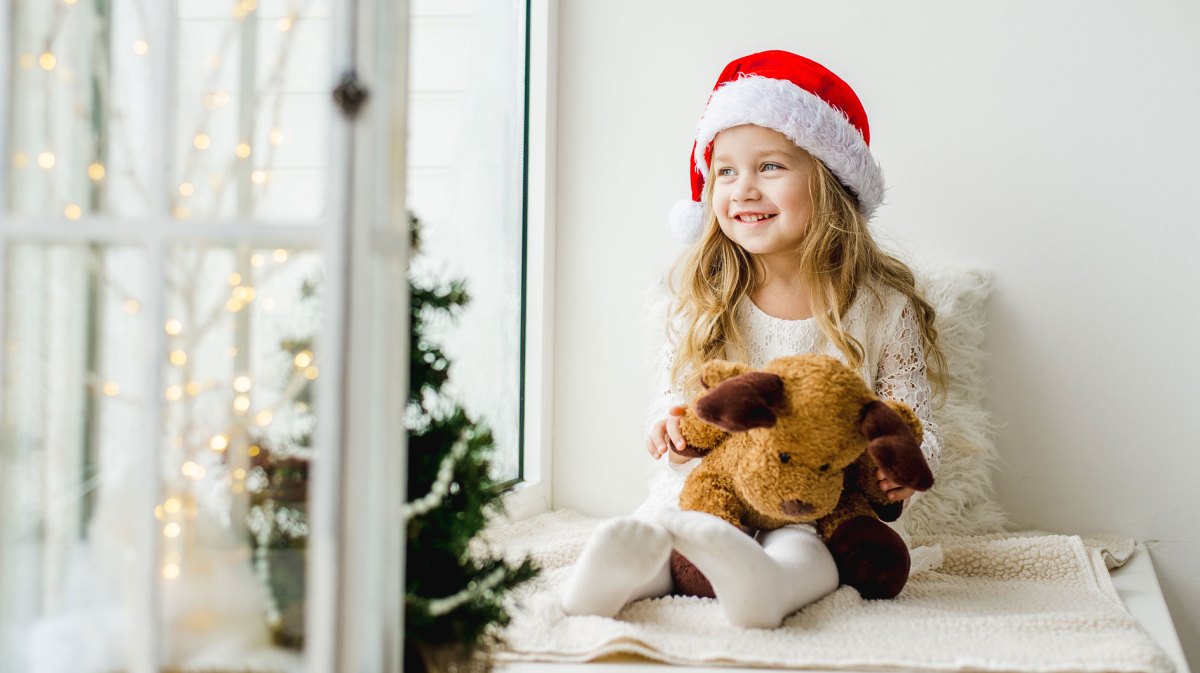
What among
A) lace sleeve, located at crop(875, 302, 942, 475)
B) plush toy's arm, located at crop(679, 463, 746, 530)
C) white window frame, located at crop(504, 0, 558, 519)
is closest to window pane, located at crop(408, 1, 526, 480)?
white window frame, located at crop(504, 0, 558, 519)

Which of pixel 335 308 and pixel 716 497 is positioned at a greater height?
pixel 335 308

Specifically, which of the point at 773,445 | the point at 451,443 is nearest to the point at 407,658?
the point at 451,443

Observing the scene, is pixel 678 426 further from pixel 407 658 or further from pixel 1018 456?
pixel 1018 456

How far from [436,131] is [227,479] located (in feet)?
2.78

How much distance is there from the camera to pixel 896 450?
958 millimetres

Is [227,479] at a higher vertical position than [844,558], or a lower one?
higher

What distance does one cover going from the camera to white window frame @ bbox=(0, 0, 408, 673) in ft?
2.01

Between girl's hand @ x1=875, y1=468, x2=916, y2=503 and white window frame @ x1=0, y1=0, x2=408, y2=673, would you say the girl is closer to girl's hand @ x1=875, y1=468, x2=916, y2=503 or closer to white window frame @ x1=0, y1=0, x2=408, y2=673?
girl's hand @ x1=875, y1=468, x2=916, y2=503

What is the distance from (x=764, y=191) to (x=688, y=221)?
0.16 meters

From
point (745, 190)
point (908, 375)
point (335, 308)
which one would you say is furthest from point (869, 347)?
point (335, 308)

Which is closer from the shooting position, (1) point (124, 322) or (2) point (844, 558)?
(1) point (124, 322)

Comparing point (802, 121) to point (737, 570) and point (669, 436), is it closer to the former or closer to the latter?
point (669, 436)

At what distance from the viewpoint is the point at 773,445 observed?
100cm

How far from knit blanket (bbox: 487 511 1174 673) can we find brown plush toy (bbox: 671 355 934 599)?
0.17 ft
